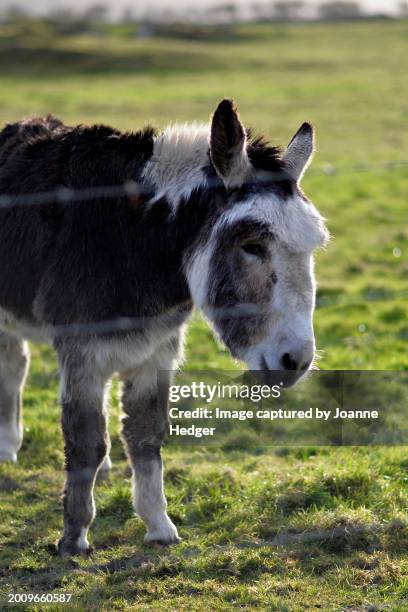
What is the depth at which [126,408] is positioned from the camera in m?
4.98

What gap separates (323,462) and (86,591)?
6.09 ft

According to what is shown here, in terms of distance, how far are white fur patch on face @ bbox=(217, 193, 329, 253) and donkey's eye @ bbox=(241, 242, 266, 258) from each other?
0.09m

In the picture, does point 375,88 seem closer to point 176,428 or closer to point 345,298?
point 345,298

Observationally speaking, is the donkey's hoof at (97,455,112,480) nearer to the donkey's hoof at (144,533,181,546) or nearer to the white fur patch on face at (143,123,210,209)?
the donkey's hoof at (144,533,181,546)

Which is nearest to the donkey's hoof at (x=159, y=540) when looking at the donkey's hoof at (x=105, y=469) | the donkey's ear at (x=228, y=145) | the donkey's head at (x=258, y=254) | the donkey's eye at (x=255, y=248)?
the donkey's hoof at (x=105, y=469)

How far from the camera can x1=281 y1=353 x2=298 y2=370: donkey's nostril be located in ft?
13.1

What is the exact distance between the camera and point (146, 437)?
493 cm

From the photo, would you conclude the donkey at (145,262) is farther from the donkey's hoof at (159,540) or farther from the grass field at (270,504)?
the grass field at (270,504)

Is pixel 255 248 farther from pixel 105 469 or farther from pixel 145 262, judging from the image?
pixel 105 469

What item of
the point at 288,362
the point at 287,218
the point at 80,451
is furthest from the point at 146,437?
the point at 287,218

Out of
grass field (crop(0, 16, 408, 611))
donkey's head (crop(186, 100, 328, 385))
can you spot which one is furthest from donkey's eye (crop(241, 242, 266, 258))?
grass field (crop(0, 16, 408, 611))

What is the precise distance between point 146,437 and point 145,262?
101cm

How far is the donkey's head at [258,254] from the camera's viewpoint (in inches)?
157

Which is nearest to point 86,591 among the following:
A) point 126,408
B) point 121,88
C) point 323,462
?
point 126,408
